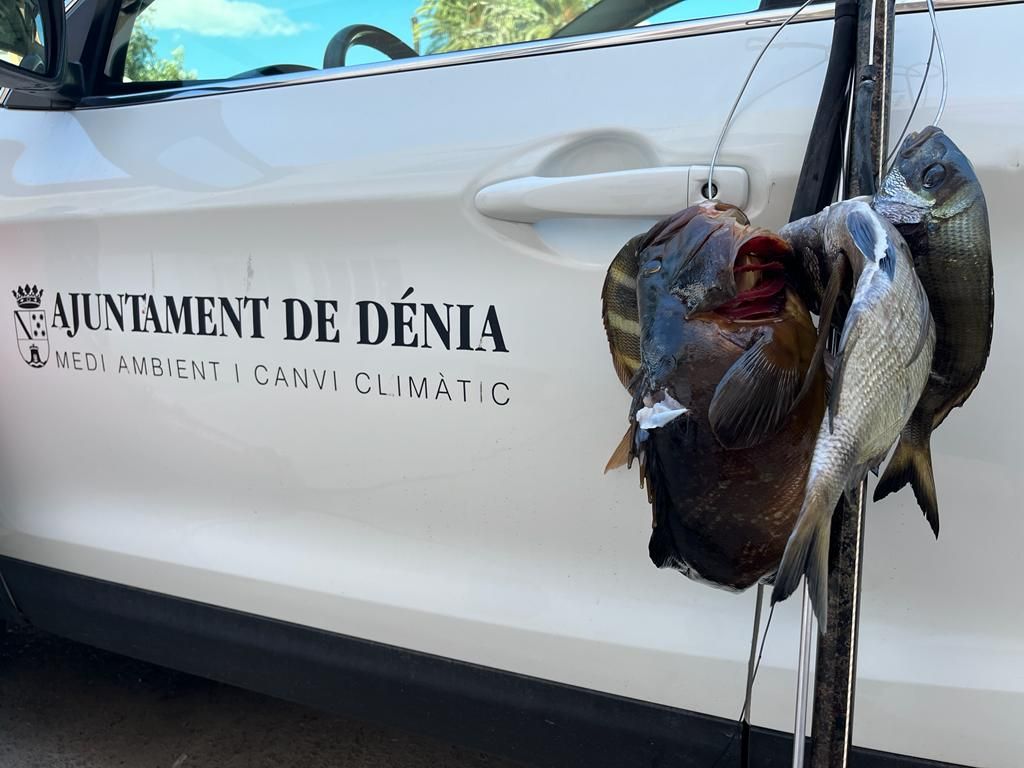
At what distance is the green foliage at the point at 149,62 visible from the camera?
5.84ft

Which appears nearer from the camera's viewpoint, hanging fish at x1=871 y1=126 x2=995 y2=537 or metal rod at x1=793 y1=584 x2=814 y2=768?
hanging fish at x1=871 y1=126 x2=995 y2=537

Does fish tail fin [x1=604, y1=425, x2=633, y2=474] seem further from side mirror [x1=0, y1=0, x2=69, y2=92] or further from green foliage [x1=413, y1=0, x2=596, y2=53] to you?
side mirror [x1=0, y1=0, x2=69, y2=92]

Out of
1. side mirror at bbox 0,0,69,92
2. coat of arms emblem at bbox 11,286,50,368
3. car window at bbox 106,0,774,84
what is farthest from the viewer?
coat of arms emblem at bbox 11,286,50,368

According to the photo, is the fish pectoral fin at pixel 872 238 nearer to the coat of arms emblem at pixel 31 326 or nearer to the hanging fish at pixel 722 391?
the hanging fish at pixel 722 391

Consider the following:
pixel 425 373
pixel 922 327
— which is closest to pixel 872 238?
pixel 922 327

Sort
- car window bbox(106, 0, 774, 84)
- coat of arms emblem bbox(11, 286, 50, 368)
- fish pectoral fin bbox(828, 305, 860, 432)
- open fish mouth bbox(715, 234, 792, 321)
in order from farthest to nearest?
coat of arms emblem bbox(11, 286, 50, 368) < car window bbox(106, 0, 774, 84) < open fish mouth bbox(715, 234, 792, 321) < fish pectoral fin bbox(828, 305, 860, 432)

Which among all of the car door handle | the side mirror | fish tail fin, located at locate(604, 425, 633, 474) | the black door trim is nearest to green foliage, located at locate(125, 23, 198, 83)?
the side mirror

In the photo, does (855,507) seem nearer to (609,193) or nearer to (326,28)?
(609,193)

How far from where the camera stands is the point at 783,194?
1.15 meters

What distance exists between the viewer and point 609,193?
4.07 feet

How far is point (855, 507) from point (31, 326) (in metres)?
1.63

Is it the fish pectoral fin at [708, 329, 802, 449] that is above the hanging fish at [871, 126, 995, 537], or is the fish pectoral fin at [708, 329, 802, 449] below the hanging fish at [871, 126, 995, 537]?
below

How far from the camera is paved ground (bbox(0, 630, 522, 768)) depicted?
211 cm

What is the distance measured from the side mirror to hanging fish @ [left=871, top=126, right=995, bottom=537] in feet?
5.05
